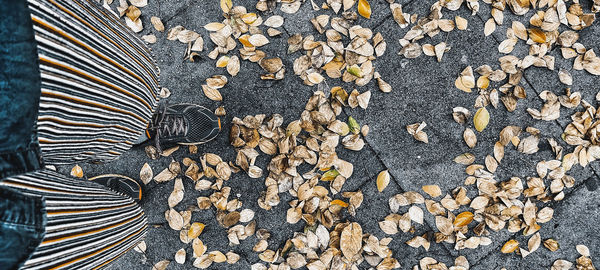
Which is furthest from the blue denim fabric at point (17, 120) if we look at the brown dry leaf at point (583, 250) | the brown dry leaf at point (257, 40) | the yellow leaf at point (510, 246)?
the brown dry leaf at point (583, 250)

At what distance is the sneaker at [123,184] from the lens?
1.98 meters

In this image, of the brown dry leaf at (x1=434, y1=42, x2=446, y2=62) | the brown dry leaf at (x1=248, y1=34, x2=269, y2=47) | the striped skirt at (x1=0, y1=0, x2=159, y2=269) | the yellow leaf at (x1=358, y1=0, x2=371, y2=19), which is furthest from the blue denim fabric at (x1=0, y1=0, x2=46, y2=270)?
the brown dry leaf at (x1=434, y1=42, x2=446, y2=62)

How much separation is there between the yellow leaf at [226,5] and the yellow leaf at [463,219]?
1543 mm

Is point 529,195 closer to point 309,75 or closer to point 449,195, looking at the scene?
point 449,195

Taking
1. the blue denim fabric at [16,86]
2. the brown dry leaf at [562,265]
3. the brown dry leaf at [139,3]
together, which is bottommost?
the brown dry leaf at [562,265]

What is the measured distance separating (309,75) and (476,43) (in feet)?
2.81

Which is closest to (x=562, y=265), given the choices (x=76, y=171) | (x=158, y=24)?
(x=158, y=24)

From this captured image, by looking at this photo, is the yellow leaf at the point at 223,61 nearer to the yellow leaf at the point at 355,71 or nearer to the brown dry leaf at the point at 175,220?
the yellow leaf at the point at 355,71

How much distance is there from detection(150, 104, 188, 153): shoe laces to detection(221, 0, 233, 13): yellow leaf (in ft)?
1.89

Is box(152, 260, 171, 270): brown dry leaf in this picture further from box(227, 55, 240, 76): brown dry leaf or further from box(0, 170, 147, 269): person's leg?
box(227, 55, 240, 76): brown dry leaf

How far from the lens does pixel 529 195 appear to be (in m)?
1.99

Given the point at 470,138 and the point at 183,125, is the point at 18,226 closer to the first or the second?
the point at 183,125

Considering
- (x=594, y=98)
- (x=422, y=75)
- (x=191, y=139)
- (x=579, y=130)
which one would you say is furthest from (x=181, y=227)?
(x=594, y=98)

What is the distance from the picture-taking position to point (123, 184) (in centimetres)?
199
